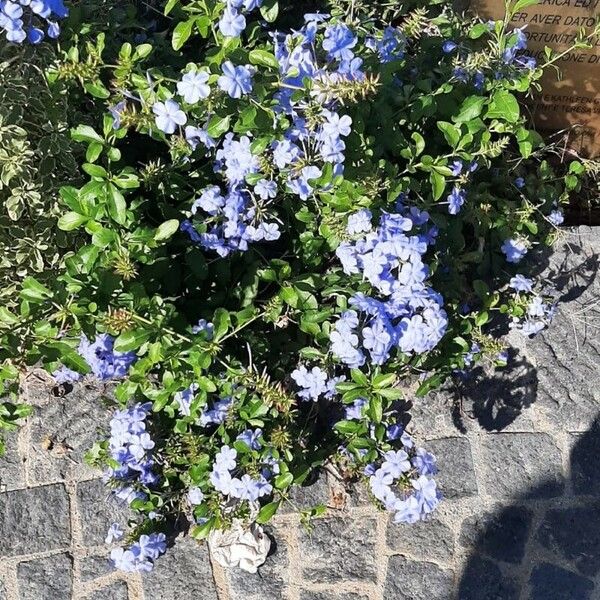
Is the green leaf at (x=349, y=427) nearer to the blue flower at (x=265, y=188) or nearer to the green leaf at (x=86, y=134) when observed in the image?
the blue flower at (x=265, y=188)

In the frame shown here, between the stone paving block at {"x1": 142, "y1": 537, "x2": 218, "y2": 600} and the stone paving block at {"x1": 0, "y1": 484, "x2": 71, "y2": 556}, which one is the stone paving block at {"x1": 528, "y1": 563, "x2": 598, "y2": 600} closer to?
the stone paving block at {"x1": 142, "y1": 537, "x2": 218, "y2": 600}

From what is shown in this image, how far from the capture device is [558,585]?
9.81 ft

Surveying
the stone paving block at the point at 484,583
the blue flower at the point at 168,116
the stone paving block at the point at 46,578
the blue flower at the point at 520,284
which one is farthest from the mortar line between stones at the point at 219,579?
the blue flower at the point at 168,116

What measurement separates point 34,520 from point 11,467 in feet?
0.78

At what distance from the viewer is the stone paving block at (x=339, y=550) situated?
290 cm

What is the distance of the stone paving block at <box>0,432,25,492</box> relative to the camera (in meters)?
2.92

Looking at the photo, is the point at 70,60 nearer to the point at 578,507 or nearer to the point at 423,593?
the point at 423,593

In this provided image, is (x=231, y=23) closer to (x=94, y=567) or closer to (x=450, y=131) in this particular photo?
(x=450, y=131)

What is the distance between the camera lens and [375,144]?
7.95 ft

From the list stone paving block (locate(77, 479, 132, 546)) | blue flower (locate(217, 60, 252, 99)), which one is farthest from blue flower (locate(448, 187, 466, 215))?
stone paving block (locate(77, 479, 132, 546))

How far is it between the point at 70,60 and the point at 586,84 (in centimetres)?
237

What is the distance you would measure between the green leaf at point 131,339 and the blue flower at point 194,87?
25.6 inches

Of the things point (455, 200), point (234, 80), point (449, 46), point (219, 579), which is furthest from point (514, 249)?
point (219, 579)

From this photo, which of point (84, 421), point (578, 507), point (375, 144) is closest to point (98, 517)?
point (84, 421)
